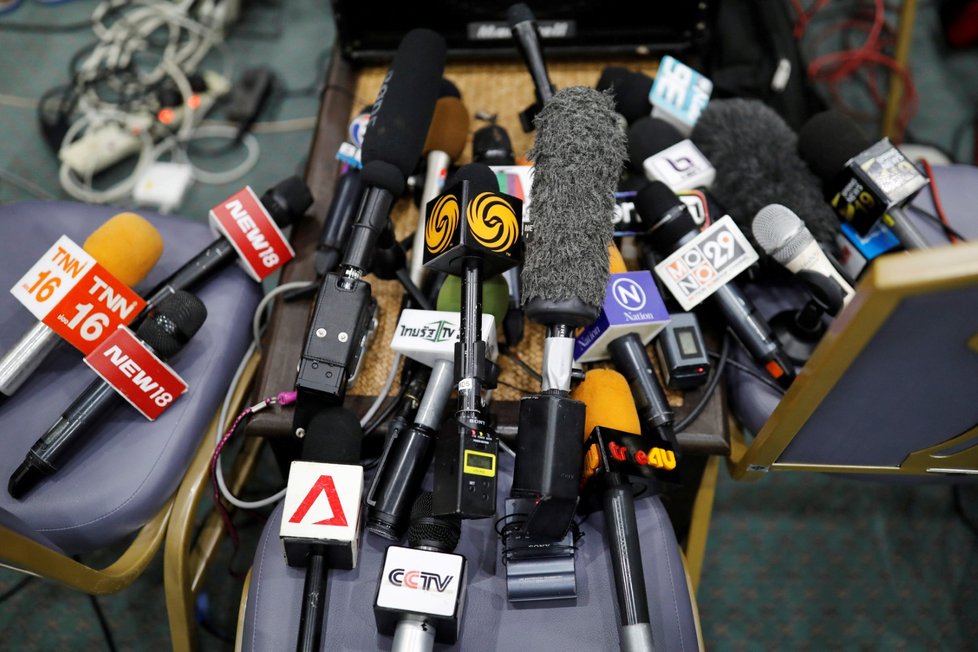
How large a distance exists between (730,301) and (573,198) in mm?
337

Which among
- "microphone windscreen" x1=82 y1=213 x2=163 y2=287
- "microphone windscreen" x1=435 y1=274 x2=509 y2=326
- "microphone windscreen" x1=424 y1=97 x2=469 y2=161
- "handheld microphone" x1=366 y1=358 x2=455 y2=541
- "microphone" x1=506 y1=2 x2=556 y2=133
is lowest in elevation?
"handheld microphone" x1=366 y1=358 x2=455 y2=541

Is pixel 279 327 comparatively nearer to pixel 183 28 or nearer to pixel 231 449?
pixel 231 449

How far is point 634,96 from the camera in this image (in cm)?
132

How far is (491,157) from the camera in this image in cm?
125

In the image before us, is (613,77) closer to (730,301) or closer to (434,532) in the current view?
(730,301)

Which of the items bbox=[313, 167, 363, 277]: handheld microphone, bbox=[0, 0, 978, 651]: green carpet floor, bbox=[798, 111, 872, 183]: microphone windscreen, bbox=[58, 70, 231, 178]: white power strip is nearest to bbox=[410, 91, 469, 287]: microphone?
bbox=[313, 167, 363, 277]: handheld microphone

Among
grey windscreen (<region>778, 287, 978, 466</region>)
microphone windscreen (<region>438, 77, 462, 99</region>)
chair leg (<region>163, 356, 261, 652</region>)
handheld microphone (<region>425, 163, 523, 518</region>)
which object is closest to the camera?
grey windscreen (<region>778, 287, 978, 466</region>)

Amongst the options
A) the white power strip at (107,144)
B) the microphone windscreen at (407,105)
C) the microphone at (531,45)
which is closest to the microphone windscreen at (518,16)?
the microphone at (531,45)

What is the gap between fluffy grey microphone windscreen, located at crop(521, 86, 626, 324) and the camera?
0.88 m

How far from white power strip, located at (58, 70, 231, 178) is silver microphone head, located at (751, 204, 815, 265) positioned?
162cm

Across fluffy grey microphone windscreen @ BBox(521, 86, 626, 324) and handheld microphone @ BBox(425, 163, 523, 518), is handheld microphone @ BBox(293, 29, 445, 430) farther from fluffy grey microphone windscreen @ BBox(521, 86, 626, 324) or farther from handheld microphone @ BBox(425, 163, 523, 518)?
fluffy grey microphone windscreen @ BBox(521, 86, 626, 324)

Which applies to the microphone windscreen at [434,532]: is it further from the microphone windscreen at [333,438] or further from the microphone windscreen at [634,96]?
the microphone windscreen at [634,96]

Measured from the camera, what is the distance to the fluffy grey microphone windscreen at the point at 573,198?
0.88 m

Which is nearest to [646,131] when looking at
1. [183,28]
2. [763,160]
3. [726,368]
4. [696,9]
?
[763,160]
